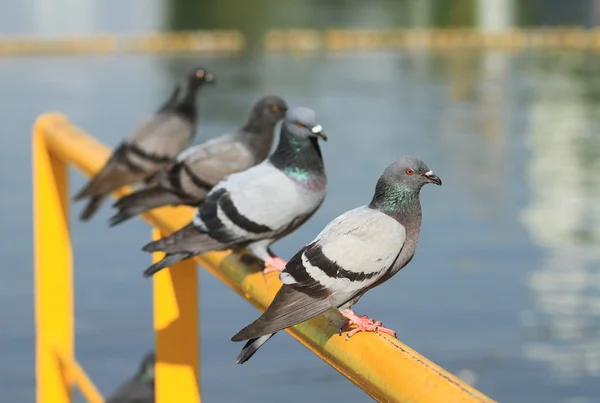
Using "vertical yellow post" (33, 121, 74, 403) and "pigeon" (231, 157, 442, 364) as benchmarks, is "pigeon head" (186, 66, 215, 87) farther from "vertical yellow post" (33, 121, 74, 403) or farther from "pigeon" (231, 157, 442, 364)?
"pigeon" (231, 157, 442, 364)

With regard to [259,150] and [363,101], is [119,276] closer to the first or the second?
[259,150]

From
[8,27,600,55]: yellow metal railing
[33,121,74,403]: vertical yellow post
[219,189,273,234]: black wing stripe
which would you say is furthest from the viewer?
[8,27,600,55]: yellow metal railing

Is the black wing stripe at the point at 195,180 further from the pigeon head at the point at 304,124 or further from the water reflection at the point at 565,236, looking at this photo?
the water reflection at the point at 565,236

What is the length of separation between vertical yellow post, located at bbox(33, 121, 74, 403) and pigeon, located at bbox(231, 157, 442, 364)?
2.00 meters

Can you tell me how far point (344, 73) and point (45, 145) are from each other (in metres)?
40.0

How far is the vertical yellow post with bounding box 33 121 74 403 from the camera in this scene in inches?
195

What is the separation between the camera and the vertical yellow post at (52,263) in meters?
4.95

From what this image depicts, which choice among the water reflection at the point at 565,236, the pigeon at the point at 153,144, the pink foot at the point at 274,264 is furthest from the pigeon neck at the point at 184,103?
the water reflection at the point at 565,236

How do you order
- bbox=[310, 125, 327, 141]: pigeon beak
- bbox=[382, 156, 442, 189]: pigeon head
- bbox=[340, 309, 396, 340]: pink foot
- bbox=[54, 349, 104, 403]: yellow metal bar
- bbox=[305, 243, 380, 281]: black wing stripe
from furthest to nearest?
1. bbox=[310, 125, 327, 141]: pigeon beak
2. bbox=[54, 349, 104, 403]: yellow metal bar
3. bbox=[382, 156, 442, 189]: pigeon head
4. bbox=[305, 243, 380, 281]: black wing stripe
5. bbox=[340, 309, 396, 340]: pink foot

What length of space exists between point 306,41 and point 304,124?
178 feet

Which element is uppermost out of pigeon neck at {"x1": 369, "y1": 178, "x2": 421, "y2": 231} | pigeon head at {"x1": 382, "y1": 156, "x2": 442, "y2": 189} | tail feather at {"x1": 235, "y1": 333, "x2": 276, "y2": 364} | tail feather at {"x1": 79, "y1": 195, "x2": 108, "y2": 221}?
pigeon head at {"x1": 382, "y1": 156, "x2": 442, "y2": 189}

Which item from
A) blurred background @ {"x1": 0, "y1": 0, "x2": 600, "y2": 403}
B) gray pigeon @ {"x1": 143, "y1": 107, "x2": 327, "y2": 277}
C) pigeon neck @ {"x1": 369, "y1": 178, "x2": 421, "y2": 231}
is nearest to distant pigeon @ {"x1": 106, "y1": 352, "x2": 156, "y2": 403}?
gray pigeon @ {"x1": 143, "y1": 107, "x2": 327, "y2": 277}

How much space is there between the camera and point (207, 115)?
105 feet

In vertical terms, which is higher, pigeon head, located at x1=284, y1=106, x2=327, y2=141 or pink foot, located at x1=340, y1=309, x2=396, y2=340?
pigeon head, located at x1=284, y1=106, x2=327, y2=141
